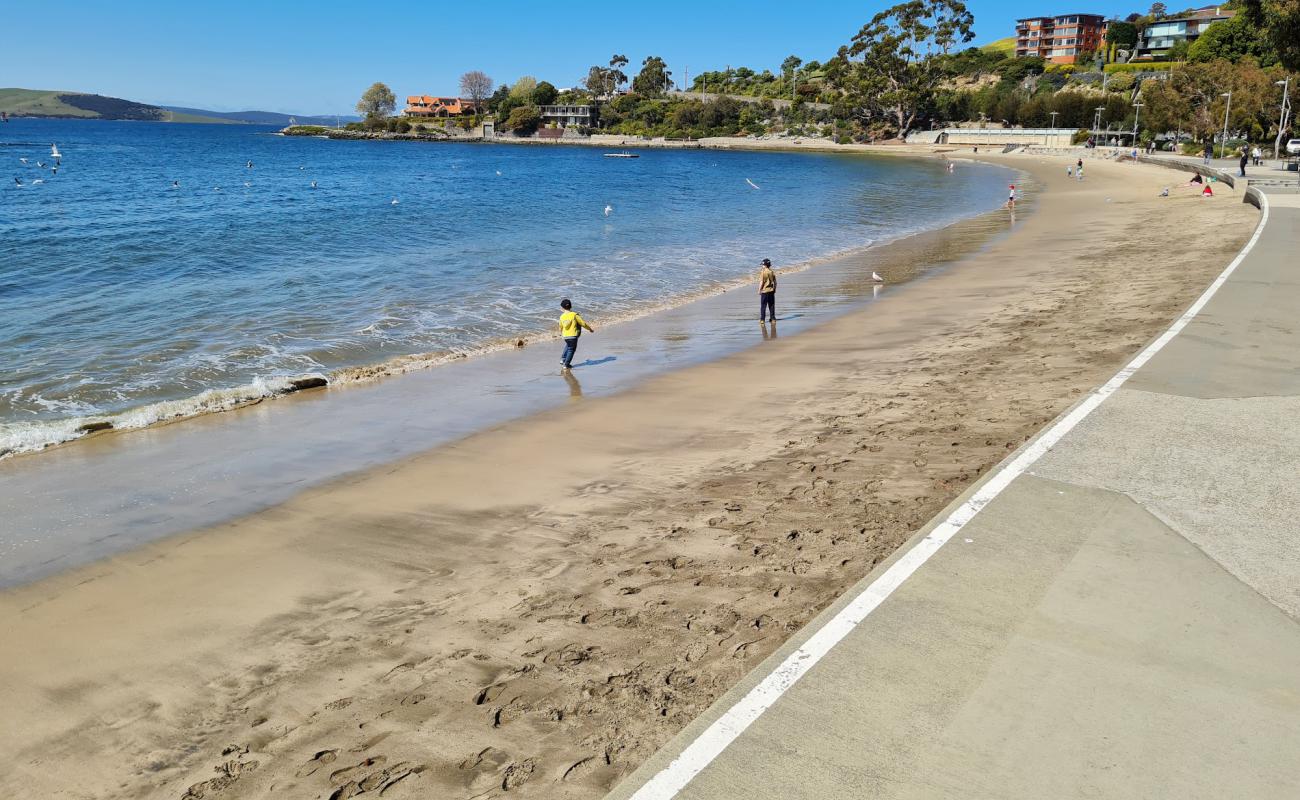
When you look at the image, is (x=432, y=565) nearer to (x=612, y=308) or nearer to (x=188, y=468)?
(x=188, y=468)

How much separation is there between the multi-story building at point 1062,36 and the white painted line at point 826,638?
199865 mm

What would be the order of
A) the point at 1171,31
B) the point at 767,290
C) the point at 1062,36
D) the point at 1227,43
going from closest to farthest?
the point at 767,290 → the point at 1227,43 → the point at 1171,31 → the point at 1062,36

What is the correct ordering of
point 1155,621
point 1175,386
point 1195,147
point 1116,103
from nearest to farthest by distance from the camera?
point 1155,621, point 1175,386, point 1195,147, point 1116,103

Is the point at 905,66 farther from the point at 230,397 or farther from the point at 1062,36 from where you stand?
the point at 230,397

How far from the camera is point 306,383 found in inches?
577

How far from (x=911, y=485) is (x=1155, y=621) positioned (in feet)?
10.9

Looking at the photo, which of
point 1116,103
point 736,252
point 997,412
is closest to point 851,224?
point 736,252

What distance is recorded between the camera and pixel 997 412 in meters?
10.5

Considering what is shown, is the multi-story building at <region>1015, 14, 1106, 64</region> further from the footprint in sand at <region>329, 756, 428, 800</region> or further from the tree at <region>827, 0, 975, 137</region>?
the footprint in sand at <region>329, 756, 428, 800</region>

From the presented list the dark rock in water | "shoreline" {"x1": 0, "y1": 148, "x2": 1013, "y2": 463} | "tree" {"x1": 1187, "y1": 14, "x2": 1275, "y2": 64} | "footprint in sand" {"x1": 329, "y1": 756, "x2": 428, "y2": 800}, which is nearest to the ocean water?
Result: "shoreline" {"x1": 0, "y1": 148, "x2": 1013, "y2": 463}

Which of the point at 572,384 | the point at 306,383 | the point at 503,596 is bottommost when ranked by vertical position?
the point at 572,384

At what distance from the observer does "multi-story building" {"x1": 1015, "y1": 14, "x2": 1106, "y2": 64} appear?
179 meters

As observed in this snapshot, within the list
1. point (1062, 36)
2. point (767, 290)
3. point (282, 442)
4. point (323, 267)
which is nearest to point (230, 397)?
point (282, 442)

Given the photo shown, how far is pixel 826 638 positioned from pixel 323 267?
2710 centimetres
